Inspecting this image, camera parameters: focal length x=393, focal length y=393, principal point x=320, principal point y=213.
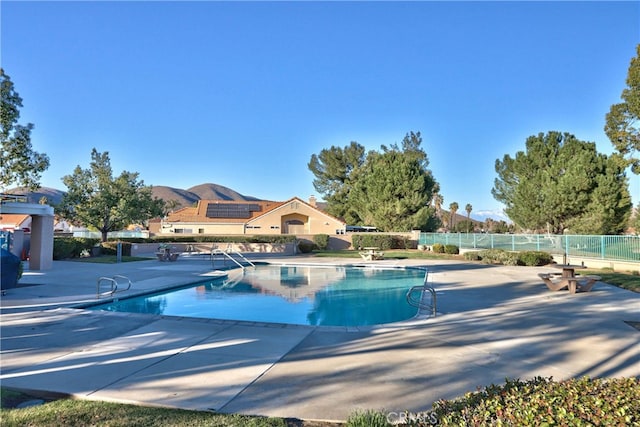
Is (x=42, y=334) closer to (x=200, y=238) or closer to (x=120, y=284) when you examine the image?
(x=120, y=284)

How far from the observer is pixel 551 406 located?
100 inches

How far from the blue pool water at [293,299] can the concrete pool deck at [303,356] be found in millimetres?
2198

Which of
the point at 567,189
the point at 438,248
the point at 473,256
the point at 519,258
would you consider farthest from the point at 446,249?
the point at 519,258

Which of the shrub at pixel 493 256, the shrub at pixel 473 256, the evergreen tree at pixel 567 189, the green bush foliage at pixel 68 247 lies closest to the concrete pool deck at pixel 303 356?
the shrub at pixel 493 256

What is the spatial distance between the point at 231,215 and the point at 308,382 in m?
47.4

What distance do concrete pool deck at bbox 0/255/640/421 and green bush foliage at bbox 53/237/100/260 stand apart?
1505 centimetres

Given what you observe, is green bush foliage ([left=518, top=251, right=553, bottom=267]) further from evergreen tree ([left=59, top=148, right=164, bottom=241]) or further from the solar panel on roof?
the solar panel on roof

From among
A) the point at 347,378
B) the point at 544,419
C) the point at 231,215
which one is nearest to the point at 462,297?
the point at 347,378

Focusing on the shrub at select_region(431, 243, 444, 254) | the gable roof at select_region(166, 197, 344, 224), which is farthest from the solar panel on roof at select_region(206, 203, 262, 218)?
the shrub at select_region(431, 243, 444, 254)

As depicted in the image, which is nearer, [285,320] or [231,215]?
[285,320]

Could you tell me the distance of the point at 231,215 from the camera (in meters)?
50.9

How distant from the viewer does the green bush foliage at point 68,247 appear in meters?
23.8

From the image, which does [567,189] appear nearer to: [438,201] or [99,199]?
[99,199]

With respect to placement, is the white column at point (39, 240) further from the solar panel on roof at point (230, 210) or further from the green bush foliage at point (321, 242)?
the solar panel on roof at point (230, 210)
